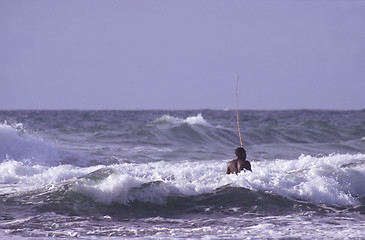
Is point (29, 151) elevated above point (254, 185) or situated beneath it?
situated beneath

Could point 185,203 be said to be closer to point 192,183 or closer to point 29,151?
point 192,183

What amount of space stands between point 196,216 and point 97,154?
766 cm

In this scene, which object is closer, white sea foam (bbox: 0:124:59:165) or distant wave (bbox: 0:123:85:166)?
distant wave (bbox: 0:123:85:166)

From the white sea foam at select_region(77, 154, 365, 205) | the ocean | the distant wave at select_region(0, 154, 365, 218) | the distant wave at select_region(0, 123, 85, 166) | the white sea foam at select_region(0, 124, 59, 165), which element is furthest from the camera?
the white sea foam at select_region(0, 124, 59, 165)

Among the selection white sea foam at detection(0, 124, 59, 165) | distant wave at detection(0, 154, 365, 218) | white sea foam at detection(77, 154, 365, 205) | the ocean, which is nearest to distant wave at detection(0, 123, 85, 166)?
white sea foam at detection(0, 124, 59, 165)

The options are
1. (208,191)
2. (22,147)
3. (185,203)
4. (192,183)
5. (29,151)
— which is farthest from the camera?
(22,147)

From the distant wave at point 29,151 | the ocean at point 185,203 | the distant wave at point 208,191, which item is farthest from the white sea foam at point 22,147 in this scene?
the distant wave at point 208,191

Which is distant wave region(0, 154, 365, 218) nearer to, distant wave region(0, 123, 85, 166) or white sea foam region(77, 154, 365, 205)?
white sea foam region(77, 154, 365, 205)

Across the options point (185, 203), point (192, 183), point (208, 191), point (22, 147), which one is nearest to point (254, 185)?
point (208, 191)

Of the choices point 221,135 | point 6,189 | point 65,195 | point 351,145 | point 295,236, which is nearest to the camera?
point 295,236

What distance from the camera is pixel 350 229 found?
5.13 meters

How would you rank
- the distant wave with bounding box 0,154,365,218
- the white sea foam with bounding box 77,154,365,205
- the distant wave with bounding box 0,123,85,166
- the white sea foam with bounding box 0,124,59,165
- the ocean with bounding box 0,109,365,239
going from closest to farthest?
the ocean with bounding box 0,109,365,239 → the distant wave with bounding box 0,154,365,218 → the white sea foam with bounding box 77,154,365,205 → the distant wave with bounding box 0,123,85,166 → the white sea foam with bounding box 0,124,59,165

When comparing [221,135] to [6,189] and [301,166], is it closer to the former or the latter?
[301,166]

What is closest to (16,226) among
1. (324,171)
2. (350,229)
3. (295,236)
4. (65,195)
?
(65,195)
